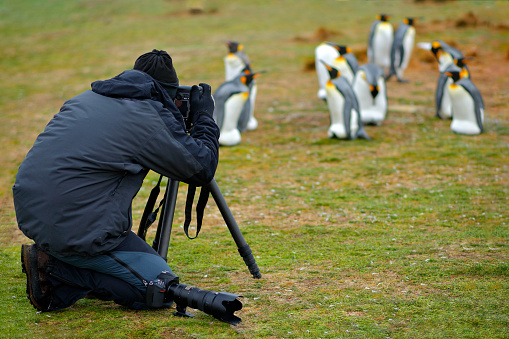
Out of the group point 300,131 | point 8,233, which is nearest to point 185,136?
point 8,233

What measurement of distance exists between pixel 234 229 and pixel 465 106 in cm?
513

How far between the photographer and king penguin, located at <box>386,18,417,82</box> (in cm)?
867

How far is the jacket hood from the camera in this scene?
9.15ft

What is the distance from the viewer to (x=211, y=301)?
2.72 m

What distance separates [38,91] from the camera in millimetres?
10789

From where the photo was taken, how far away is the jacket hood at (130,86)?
2.79m

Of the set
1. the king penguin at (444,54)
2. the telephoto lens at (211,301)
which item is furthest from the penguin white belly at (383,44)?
the telephoto lens at (211,301)

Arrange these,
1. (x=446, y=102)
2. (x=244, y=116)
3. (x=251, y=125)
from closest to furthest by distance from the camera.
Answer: (x=244, y=116) < (x=251, y=125) < (x=446, y=102)

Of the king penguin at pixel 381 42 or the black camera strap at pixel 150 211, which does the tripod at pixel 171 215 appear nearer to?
the black camera strap at pixel 150 211

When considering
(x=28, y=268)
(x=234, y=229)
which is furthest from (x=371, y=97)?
(x=28, y=268)

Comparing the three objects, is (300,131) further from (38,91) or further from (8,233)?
(38,91)

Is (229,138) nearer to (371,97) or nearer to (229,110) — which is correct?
(229,110)

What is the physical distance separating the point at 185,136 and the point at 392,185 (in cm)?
314

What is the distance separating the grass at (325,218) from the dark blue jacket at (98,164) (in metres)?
0.44
